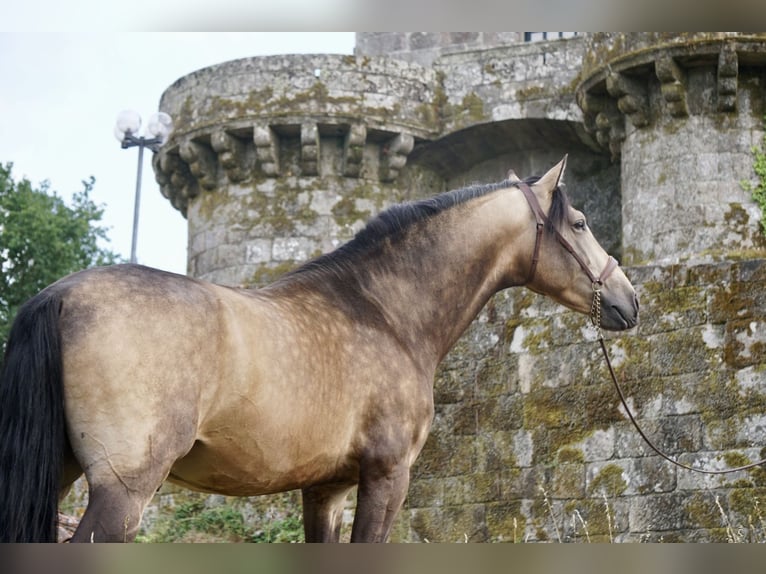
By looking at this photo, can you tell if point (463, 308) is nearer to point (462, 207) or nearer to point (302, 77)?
point (462, 207)

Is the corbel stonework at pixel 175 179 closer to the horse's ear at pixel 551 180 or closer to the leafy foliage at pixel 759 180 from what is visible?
the leafy foliage at pixel 759 180

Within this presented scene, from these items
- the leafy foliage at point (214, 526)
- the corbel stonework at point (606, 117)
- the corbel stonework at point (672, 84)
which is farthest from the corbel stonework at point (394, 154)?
the leafy foliage at point (214, 526)

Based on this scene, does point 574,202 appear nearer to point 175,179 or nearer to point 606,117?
point 606,117

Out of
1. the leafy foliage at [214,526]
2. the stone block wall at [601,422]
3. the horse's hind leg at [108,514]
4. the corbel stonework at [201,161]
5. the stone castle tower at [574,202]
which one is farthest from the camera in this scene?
the corbel stonework at [201,161]

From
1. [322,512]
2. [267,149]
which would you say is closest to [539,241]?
[322,512]

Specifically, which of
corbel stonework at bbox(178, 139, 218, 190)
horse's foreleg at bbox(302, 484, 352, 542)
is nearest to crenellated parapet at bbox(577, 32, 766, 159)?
corbel stonework at bbox(178, 139, 218, 190)

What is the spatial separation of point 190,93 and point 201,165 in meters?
1.02

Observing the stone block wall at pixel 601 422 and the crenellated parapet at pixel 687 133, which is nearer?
the stone block wall at pixel 601 422

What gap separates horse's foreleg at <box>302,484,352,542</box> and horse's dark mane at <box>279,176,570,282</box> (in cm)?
107

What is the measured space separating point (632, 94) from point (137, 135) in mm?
6671

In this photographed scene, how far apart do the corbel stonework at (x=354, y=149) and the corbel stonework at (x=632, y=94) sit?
3.68 meters

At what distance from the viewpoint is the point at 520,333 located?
1070cm

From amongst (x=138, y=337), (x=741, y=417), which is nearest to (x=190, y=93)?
(x=741, y=417)

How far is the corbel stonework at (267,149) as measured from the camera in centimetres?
1694
